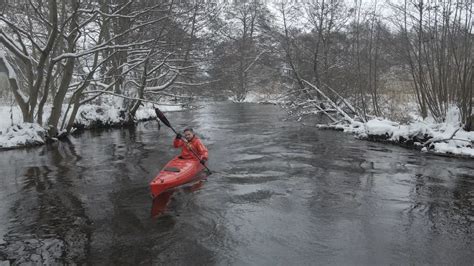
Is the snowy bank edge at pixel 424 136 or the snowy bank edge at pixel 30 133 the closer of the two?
the snowy bank edge at pixel 424 136

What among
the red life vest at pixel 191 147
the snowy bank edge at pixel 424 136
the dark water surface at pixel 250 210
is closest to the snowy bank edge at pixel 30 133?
the dark water surface at pixel 250 210

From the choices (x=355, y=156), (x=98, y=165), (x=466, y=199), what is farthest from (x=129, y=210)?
(x=355, y=156)

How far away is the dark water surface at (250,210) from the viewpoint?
477 cm

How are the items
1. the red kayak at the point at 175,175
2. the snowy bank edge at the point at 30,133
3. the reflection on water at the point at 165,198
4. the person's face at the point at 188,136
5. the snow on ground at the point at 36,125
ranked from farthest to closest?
the snow on ground at the point at 36,125 → the snowy bank edge at the point at 30,133 → the person's face at the point at 188,136 → the red kayak at the point at 175,175 → the reflection on water at the point at 165,198

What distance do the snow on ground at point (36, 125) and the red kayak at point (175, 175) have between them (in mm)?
7211

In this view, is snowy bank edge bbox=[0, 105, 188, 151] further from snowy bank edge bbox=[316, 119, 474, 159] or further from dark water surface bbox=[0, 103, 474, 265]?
snowy bank edge bbox=[316, 119, 474, 159]

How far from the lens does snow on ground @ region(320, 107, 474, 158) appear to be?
1069 cm

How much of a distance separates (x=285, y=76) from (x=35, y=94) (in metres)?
12.4

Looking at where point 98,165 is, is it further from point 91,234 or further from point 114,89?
point 114,89

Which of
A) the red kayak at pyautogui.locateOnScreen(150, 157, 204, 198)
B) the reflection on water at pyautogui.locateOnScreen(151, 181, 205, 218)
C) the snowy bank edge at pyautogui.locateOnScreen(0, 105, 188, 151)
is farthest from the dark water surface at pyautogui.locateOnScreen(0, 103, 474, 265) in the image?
the snowy bank edge at pyautogui.locateOnScreen(0, 105, 188, 151)

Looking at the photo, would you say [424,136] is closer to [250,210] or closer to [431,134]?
[431,134]

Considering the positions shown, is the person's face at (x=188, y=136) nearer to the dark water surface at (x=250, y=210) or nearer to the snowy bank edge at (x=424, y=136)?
the dark water surface at (x=250, y=210)

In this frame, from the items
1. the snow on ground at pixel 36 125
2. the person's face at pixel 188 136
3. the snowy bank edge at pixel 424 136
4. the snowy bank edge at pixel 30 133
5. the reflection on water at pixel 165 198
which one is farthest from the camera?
the snow on ground at pixel 36 125

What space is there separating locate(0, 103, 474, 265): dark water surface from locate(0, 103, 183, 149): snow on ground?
1.66m
